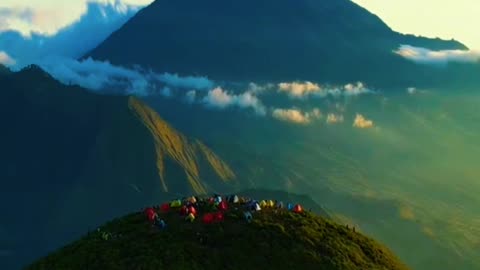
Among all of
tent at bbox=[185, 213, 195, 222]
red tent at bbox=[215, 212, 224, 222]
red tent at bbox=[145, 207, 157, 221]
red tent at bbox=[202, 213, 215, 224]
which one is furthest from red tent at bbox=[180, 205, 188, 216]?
red tent at bbox=[215, 212, 224, 222]

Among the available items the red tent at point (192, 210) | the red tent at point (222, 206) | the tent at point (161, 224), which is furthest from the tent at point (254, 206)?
the tent at point (161, 224)

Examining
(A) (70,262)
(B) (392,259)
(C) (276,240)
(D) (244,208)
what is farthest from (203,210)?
(B) (392,259)

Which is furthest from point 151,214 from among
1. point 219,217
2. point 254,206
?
point 254,206

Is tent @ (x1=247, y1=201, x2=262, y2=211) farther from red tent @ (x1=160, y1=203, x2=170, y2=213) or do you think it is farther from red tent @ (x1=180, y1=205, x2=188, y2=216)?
red tent @ (x1=160, y1=203, x2=170, y2=213)

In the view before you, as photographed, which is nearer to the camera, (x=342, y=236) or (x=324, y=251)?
(x=324, y=251)

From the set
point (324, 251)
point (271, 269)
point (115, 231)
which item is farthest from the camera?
point (115, 231)

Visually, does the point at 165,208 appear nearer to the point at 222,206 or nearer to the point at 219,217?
the point at 222,206

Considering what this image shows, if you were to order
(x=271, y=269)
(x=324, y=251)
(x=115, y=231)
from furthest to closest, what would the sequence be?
(x=115, y=231) < (x=324, y=251) < (x=271, y=269)

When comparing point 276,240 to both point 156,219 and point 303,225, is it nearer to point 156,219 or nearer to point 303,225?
point 303,225
